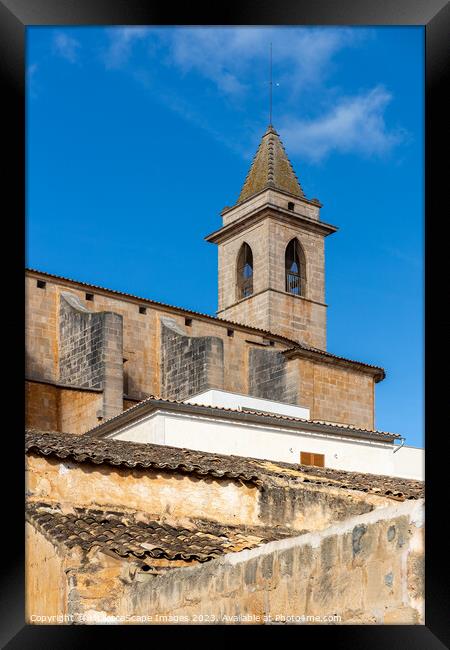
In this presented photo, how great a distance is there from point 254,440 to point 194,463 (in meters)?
5.80

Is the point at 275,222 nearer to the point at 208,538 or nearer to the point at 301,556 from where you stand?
the point at 208,538

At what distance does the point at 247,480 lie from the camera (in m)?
13.3

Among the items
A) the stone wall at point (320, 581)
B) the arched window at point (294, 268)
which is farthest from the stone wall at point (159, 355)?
the stone wall at point (320, 581)

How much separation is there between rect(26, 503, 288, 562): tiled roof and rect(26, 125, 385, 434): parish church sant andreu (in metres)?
15.2

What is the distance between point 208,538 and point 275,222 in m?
27.8

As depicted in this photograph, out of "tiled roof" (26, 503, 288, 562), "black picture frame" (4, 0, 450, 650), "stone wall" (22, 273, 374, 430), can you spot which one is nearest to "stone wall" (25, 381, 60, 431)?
"stone wall" (22, 273, 374, 430)

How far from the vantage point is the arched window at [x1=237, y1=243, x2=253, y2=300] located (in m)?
39.2

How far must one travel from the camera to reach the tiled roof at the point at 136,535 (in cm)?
965

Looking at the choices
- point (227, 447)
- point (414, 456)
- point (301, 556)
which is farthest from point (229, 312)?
point (301, 556)

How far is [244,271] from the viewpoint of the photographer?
130 feet

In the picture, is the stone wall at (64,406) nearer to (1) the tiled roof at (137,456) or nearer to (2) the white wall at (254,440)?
(2) the white wall at (254,440)

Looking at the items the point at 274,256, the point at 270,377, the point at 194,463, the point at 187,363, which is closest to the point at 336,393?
the point at 270,377
